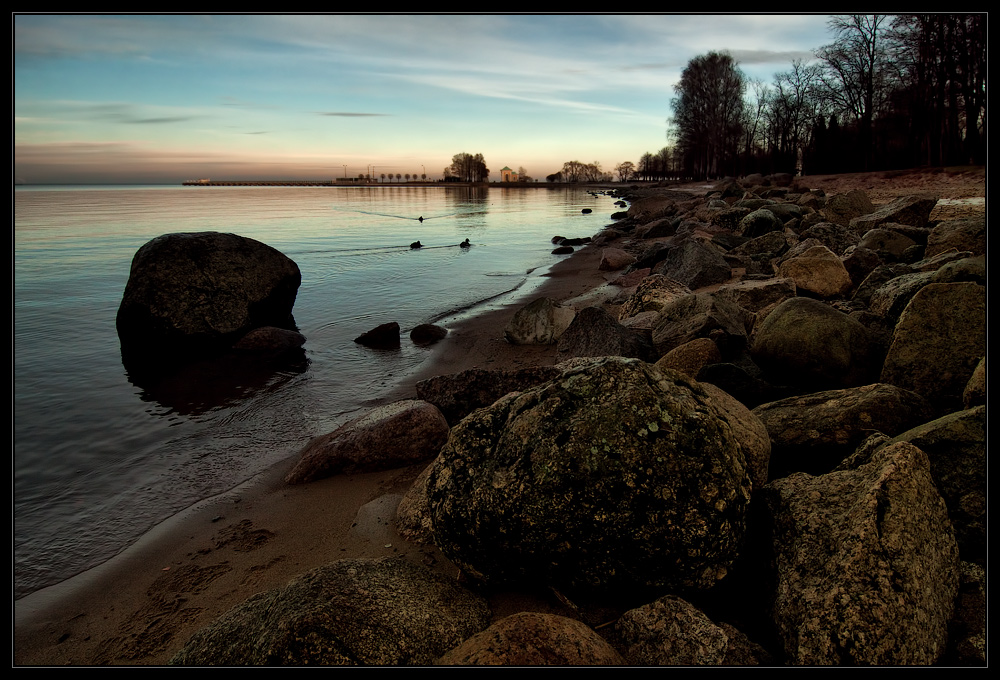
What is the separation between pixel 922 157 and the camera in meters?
32.5

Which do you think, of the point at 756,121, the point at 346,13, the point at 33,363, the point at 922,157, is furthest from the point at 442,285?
the point at 756,121

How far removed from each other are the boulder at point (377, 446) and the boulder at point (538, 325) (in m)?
3.61

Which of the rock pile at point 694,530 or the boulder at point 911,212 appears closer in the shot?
the rock pile at point 694,530

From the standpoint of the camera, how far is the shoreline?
3.04 meters

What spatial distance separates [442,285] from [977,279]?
12.4 metres

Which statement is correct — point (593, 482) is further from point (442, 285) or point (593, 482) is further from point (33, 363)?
point (442, 285)

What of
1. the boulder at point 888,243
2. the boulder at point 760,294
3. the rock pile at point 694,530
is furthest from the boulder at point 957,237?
the rock pile at point 694,530

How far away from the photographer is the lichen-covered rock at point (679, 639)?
2217 mm

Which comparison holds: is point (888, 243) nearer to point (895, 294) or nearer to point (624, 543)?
point (895, 294)

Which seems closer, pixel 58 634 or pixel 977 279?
pixel 58 634

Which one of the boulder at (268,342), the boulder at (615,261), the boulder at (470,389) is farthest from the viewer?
the boulder at (615,261)

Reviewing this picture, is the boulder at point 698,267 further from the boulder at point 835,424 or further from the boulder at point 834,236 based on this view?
the boulder at point 835,424

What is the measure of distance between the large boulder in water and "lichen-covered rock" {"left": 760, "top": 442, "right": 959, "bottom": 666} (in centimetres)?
892

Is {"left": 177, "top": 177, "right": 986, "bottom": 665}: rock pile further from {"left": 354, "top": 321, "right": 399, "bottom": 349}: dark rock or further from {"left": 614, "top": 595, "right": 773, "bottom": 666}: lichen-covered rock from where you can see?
{"left": 354, "top": 321, "right": 399, "bottom": 349}: dark rock
